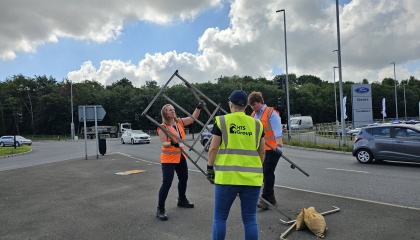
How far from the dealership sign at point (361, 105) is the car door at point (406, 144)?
14.4 meters

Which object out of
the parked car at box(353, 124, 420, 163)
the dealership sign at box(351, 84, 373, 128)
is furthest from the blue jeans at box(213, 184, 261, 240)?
the dealership sign at box(351, 84, 373, 128)

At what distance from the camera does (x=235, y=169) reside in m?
3.46

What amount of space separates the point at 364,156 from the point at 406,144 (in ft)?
4.88

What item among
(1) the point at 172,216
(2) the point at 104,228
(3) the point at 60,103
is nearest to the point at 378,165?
(1) the point at 172,216

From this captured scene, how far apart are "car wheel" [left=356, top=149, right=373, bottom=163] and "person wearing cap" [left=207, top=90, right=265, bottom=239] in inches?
422

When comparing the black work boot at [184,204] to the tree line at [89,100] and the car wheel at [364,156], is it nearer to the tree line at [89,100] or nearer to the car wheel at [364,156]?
the car wheel at [364,156]

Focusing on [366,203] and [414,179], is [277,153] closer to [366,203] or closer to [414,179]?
[366,203]

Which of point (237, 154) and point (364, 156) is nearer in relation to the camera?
point (237, 154)

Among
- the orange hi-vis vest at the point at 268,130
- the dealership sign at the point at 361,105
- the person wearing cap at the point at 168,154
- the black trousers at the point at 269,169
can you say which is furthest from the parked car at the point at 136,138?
the orange hi-vis vest at the point at 268,130

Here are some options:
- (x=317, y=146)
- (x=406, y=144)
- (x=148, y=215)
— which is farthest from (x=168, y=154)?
(x=317, y=146)

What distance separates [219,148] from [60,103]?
235 feet

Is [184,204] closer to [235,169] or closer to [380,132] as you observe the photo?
[235,169]

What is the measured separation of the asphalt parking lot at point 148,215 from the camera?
15.9 ft

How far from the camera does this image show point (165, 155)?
18.7 feet
